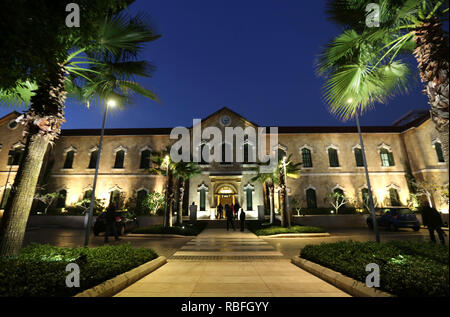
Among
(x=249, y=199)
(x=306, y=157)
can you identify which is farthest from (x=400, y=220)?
(x=249, y=199)

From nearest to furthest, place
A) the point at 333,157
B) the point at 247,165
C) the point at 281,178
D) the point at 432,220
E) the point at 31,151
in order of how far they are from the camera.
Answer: the point at 31,151 → the point at 432,220 → the point at 281,178 → the point at 247,165 → the point at 333,157

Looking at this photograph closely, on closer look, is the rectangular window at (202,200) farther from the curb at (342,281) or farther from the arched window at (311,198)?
the curb at (342,281)

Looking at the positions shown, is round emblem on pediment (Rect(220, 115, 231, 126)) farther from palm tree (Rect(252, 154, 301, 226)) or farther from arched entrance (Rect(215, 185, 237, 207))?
palm tree (Rect(252, 154, 301, 226))

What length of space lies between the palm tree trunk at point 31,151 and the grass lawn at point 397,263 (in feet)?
22.8

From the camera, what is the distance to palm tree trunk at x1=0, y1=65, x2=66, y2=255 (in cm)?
415

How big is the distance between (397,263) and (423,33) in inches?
168

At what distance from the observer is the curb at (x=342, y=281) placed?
3.15 metres

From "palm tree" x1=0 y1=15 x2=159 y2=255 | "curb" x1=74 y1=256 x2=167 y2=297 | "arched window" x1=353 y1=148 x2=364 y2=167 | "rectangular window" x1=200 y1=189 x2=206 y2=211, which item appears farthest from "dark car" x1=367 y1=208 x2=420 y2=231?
"palm tree" x1=0 y1=15 x2=159 y2=255

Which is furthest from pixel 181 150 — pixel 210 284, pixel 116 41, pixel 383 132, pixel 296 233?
pixel 383 132

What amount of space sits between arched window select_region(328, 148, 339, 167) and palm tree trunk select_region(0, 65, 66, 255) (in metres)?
24.0

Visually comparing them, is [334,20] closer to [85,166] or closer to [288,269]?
[288,269]

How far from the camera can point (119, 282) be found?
368cm

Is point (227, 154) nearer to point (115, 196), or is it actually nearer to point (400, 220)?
point (115, 196)

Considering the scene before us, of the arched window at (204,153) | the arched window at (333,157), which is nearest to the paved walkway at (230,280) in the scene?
the arched window at (204,153)
